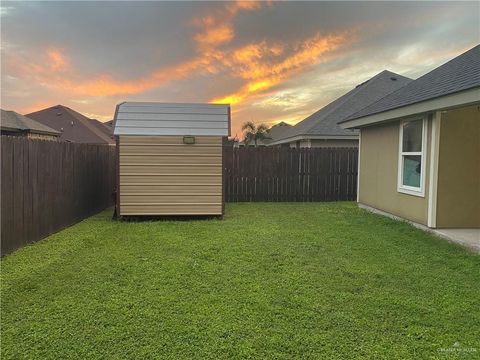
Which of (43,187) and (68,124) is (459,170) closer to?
(43,187)

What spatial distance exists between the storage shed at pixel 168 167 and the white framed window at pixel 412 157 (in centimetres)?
389

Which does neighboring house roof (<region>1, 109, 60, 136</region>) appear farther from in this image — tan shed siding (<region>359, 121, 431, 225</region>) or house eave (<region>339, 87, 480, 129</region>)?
house eave (<region>339, 87, 480, 129</region>)

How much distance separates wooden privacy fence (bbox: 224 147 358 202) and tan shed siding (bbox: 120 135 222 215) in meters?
3.45

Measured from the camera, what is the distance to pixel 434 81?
7078mm

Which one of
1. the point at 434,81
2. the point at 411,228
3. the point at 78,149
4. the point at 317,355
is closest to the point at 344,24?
the point at 434,81

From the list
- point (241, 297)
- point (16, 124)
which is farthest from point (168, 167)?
point (16, 124)

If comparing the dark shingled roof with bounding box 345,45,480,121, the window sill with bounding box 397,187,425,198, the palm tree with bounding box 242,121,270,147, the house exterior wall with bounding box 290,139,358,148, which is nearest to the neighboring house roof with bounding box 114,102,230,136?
the dark shingled roof with bounding box 345,45,480,121

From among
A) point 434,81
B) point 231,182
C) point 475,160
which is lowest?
point 231,182

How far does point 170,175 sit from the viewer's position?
7.79 meters

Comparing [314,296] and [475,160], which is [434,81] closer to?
[475,160]

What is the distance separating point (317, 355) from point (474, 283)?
8.36 feet

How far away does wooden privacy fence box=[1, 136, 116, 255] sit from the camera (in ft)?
16.6

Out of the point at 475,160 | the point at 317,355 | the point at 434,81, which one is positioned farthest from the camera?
the point at 434,81

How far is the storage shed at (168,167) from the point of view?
7695 millimetres
